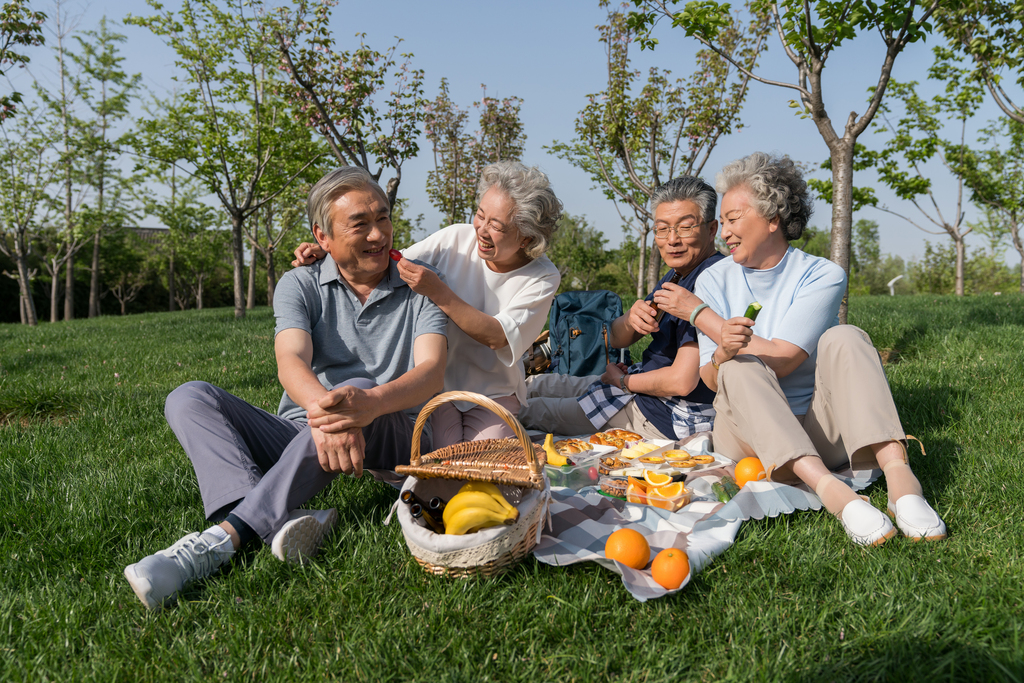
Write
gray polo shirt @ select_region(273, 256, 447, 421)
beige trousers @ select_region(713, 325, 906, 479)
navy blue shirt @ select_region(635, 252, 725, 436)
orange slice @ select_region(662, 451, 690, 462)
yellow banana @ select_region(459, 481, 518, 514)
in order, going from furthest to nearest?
navy blue shirt @ select_region(635, 252, 725, 436), orange slice @ select_region(662, 451, 690, 462), gray polo shirt @ select_region(273, 256, 447, 421), beige trousers @ select_region(713, 325, 906, 479), yellow banana @ select_region(459, 481, 518, 514)

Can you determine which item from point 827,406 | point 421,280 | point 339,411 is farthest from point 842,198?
point 339,411

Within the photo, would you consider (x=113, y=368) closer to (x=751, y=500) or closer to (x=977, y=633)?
(x=751, y=500)

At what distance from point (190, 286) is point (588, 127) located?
41948mm

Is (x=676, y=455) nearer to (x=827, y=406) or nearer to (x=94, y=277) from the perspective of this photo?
(x=827, y=406)

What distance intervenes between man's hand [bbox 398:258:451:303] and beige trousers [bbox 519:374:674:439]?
1.44 meters

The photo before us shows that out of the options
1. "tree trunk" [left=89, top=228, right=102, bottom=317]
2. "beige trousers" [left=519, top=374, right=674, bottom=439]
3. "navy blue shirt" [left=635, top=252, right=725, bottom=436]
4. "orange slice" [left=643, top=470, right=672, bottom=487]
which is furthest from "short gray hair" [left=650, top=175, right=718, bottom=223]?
"tree trunk" [left=89, top=228, right=102, bottom=317]

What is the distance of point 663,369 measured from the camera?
400 cm

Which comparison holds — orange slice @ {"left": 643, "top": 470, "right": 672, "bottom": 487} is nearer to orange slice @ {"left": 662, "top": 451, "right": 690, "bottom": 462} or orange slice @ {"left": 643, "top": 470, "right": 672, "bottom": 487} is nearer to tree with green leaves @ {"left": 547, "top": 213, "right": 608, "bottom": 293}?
orange slice @ {"left": 662, "top": 451, "right": 690, "bottom": 462}

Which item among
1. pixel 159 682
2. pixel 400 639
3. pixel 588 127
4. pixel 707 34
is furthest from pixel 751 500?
pixel 588 127

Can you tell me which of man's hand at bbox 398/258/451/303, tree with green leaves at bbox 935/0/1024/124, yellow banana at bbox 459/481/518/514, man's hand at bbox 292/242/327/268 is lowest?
yellow banana at bbox 459/481/518/514

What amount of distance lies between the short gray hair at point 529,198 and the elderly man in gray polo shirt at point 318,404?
2.36ft

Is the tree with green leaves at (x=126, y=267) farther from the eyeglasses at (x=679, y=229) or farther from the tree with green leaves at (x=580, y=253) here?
the eyeglasses at (x=679, y=229)

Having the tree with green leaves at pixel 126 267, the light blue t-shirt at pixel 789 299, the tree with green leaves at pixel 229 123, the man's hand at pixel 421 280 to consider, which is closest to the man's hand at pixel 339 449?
the man's hand at pixel 421 280

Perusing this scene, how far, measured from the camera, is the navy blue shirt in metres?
4.00
